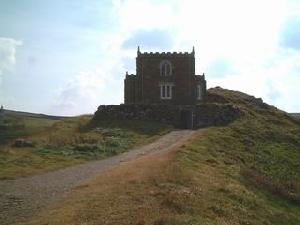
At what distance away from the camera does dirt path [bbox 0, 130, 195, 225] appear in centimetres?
2431

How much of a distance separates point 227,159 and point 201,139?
5406 millimetres

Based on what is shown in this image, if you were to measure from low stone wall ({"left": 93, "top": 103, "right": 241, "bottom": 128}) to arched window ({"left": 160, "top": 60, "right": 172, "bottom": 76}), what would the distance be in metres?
7.89

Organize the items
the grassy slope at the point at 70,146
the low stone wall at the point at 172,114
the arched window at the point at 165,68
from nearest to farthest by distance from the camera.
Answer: the grassy slope at the point at 70,146 → the low stone wall at the point at 172,114 → the arched window at the point at 165,68

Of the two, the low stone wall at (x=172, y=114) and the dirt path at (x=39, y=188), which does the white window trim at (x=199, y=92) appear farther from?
the dirt path at (x=39, y=188)

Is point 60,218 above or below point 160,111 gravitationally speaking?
below

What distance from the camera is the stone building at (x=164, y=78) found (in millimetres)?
71812

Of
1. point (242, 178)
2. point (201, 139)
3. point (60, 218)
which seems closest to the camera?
point (60, 218)

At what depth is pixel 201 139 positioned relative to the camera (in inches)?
1978

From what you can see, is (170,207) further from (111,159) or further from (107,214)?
(111,159)

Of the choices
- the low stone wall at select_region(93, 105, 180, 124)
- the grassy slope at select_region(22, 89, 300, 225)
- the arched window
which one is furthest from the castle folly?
the grassy slope at select_region(22, 89, 300, 225)

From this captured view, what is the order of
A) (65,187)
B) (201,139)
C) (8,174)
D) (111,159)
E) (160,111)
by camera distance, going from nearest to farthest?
(65,187), (8,174), (111,159), (201,139), (160,111)

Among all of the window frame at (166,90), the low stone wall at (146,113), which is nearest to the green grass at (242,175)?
the low stone wall at (146,113)

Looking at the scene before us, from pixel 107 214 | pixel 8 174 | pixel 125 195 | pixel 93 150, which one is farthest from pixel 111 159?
pixel 107 214

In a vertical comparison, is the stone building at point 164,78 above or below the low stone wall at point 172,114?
above
